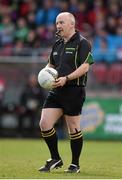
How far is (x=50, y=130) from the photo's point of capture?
39.0 feet

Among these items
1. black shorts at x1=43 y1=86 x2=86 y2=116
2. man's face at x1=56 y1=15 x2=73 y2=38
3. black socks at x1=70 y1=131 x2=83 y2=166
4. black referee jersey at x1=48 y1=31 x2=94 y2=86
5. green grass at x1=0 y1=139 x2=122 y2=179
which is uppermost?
man's face at x1=56 y1=15 x2=73 y2=38

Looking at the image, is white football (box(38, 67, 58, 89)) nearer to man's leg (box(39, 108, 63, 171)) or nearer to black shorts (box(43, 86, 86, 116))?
black shorts (box(43, 86, 86, 116))

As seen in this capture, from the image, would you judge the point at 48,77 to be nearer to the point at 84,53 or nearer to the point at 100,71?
the point at 84,53

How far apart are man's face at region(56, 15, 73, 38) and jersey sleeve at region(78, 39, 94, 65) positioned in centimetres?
29

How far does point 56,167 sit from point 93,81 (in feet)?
35.9

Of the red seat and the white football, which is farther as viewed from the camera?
the red seat

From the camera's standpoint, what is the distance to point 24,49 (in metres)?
23.6

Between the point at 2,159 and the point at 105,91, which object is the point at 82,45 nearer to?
the point at 2,159

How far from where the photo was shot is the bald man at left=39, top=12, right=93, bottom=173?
11.7m

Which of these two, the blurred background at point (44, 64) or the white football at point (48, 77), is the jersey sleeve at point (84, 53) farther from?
the blurred background at point (44, 64)

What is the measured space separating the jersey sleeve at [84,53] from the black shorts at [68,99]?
0.49 meters

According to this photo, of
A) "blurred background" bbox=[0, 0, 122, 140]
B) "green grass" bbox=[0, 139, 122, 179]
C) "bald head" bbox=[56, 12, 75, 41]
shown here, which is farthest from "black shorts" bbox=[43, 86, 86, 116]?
"blurred background" bbox=[0, 0, 122, 140]

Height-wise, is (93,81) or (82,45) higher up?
(82,45)

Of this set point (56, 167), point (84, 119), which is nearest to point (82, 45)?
point (56, 167)
